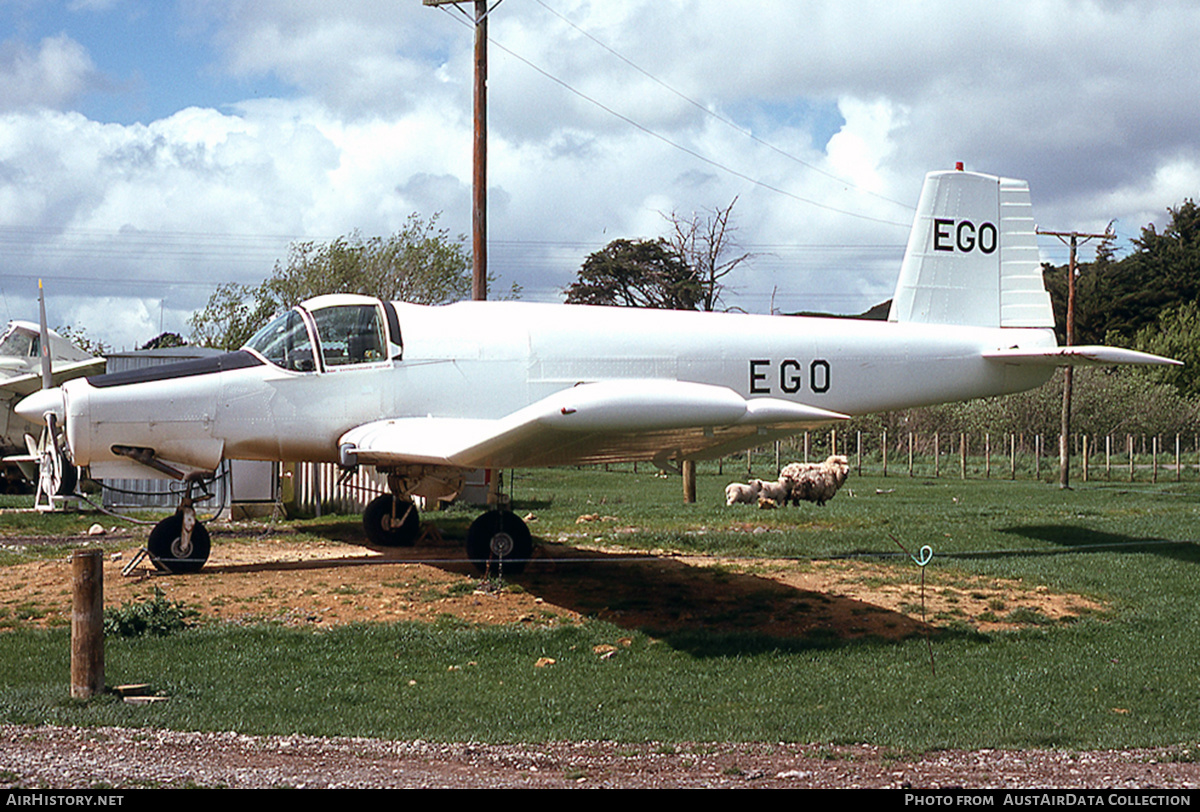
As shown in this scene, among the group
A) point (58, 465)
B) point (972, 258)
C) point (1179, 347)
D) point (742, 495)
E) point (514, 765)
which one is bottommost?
point (514, 765)

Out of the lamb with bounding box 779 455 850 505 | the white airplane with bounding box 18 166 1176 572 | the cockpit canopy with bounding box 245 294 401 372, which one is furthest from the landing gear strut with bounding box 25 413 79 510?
the lamb with bounding box 779 455 850 505

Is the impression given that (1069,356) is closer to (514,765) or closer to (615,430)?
(615,430)

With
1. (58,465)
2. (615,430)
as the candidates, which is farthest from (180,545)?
(615,430)

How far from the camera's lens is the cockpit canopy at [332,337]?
12.3m

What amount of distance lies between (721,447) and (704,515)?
718 cm

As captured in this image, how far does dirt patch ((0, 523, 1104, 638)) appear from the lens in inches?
409

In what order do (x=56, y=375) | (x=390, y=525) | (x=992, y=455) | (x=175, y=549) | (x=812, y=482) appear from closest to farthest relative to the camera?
(x=175, y=549) → (x=390, y=525) → (x=812, y=482) → (x=56, y=375) → (x=992, y=455)

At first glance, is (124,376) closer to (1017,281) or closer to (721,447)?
(721,447)

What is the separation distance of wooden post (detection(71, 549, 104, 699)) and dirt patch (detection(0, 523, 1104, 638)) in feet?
8.48

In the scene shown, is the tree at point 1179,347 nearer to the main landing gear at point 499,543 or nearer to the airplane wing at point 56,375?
the airplane wing at point 56,375

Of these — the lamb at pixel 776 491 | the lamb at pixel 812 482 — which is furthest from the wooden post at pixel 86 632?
the lamb at pixel 812 482

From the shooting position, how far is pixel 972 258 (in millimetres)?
15391

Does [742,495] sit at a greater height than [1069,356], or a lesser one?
lesser

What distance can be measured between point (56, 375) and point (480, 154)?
1109 centimetres
